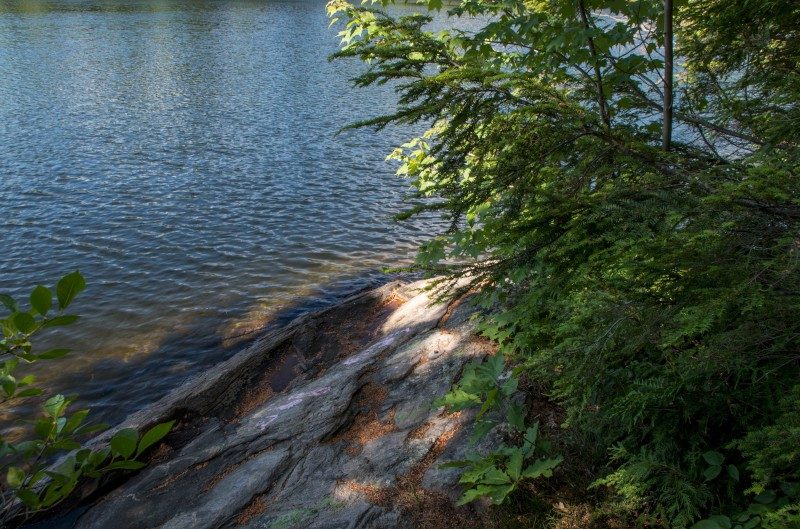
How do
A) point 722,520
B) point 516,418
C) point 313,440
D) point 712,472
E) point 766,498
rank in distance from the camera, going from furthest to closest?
point 313,440 < point 516,418 < point 712,472 < point 722,520 < point 766,498

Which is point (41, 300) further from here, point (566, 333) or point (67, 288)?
point (566, 333)

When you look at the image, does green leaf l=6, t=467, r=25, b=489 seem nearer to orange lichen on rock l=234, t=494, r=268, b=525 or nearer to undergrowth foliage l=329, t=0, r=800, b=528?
undergrowth foliage l=329, t=0, r=800, b=528

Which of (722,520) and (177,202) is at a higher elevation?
(722,520)

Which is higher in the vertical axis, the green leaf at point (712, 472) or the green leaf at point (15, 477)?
the green leaf at point (15, 477)

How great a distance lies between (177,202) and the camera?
17.1m

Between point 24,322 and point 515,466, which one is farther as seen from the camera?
point 515,466

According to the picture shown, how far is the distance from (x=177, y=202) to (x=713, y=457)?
1664 centimetres

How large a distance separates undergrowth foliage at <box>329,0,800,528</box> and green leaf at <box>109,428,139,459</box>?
244 cm

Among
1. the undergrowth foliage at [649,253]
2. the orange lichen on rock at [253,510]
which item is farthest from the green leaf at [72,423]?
the orange lichen on rock at [253,510]

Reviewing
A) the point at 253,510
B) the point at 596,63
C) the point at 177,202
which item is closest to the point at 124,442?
the point at 596,63

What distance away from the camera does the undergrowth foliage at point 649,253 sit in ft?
9.41

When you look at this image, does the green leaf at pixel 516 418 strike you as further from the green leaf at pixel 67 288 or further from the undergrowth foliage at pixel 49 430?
the green leaf at pixel 67 288

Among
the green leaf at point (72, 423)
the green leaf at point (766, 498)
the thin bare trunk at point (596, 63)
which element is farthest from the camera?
the thin bare trunk at point (596, 63)

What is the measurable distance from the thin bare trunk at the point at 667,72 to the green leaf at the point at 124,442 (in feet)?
13.9
